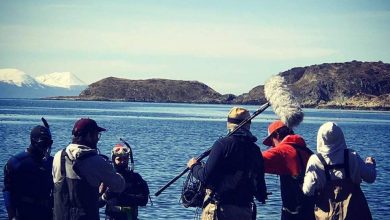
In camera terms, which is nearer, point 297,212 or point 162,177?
point 297,212

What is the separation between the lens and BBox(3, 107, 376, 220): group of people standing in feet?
28.5

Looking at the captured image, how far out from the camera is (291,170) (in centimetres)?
934

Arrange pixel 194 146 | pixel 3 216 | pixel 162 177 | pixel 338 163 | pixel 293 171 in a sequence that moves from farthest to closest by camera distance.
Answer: pixel 194 146
pixel 162 177
pixel 3 216
pixel 293 171
pixel 338 163

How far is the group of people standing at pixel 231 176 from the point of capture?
8701mm

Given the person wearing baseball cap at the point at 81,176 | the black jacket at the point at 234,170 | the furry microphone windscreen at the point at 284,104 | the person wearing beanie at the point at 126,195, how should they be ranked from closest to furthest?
1. the person wearing baseball cap at the point at 81,176
2. the black jacket at the point at 234,170
3. the furry microphone windscreen at the point at 284,104
4. the person wearing beanie at the point at 126,195

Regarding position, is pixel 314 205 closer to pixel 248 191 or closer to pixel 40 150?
pixel 248 191

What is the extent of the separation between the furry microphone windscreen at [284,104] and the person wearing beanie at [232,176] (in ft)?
2.79

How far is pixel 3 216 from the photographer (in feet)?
67.2

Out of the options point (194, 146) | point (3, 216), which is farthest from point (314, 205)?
point (194, 146)

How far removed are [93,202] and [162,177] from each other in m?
24.3

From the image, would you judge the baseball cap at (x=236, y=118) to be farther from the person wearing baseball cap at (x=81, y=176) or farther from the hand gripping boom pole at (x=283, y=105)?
the person wearing baseball cap at (x=81, y=176)

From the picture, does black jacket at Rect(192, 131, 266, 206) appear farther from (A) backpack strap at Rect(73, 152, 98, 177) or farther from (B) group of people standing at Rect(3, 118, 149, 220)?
(A) backpack strap at Rect(73, 152, 98, 177)

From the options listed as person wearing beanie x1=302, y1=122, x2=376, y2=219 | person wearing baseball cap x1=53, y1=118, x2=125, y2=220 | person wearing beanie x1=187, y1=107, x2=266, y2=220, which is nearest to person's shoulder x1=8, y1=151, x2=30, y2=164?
person wearing baseball cap x1=53, y1=118, x2=125, y2=220

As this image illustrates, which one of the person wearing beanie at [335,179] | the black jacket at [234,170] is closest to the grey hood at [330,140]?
the person wearing beanie at [335,179]
